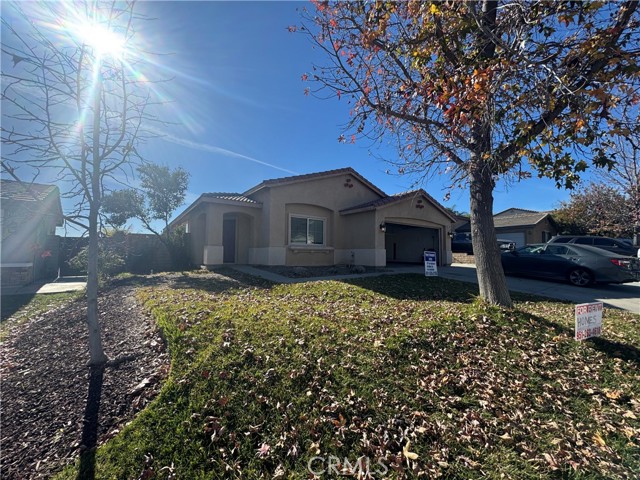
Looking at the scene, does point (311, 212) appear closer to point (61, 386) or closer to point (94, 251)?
point (94, 251)

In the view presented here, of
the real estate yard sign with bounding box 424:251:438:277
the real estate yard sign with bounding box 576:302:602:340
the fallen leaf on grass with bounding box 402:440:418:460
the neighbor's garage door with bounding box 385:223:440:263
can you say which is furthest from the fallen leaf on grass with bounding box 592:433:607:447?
the neighbor's garage door with bounding box 385:223:440:263

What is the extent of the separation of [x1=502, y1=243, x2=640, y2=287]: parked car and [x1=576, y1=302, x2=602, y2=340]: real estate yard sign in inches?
292

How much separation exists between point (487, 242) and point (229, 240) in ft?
40.7

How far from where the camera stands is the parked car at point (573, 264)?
10.1 metres

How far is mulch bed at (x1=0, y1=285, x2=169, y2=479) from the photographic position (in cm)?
274

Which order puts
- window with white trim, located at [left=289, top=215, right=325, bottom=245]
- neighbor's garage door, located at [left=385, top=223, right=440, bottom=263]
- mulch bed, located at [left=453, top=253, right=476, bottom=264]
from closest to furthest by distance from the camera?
window with white trim, located at [left=289, top=215, right=325, bottom=245]
neighbor's garage door, located at [left=385, top=223, right=440, bottom=263]
mulch bed, located at [left=453, top=253, right=476, bottom=264]

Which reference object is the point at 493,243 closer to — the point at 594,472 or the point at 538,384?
the point at 538,384

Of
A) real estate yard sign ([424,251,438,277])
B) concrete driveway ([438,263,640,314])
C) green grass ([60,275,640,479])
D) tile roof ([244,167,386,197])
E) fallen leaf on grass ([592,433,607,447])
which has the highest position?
tile roof ([244,167,386,197])

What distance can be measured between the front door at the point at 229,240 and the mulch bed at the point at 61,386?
30.4 ft

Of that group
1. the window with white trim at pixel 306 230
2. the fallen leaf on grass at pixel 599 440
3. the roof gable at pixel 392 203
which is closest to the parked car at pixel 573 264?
the roof gable at pixel 392 203

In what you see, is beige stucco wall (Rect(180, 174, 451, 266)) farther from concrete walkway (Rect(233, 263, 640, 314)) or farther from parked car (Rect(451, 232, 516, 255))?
parked car (Rect(451, 232, 516, 255))

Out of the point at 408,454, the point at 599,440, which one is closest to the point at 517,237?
the point at 599,440

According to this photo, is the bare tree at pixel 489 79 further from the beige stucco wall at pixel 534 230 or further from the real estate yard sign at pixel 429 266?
the beige stucco wall at pixel 534 230

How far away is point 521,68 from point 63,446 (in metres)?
7.30
